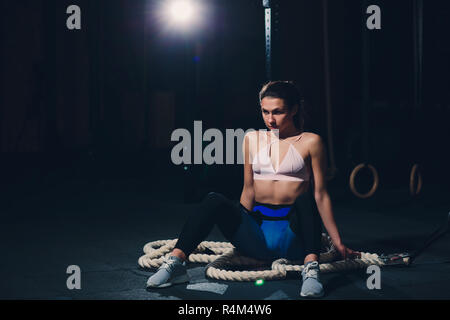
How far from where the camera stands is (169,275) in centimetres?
400

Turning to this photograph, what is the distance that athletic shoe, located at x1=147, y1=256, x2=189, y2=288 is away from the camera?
399 cm

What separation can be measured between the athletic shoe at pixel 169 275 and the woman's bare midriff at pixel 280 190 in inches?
25.3

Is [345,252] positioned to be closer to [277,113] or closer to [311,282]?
[311,282]

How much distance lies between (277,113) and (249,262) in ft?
3.06

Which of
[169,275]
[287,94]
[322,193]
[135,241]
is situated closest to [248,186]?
[322,193]

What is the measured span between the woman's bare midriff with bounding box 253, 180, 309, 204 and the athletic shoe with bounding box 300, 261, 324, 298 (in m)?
0.44

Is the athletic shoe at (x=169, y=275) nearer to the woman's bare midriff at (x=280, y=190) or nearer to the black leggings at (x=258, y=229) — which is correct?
the black leggings at (x=258, y=229)

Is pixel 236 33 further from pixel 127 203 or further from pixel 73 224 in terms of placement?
pixel 73 224

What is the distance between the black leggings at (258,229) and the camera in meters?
4.07

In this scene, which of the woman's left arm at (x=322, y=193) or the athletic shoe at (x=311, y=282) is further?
the woman's left arm at (x=322, y=193)

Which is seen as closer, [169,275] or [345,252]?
[169,275]

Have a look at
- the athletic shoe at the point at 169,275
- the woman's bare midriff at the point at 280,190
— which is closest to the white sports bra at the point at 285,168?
the woman's bare midriff at the point at 280,190

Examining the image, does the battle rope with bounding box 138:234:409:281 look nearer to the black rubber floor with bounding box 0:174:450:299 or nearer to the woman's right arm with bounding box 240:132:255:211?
the black rubber floor with bounding box 0:174:450:299

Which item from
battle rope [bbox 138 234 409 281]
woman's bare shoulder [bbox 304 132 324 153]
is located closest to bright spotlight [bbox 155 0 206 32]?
battle rope [bbox 138 234 409 281]
